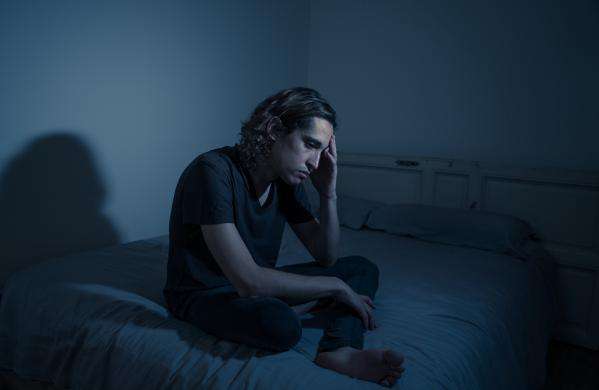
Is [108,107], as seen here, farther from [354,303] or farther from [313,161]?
[354,303]

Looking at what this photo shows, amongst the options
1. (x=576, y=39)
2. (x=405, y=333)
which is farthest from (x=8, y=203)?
(x=576, y=39)

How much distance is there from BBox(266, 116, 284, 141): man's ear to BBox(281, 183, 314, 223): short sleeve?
0.22 m

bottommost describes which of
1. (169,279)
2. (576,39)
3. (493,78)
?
(169,279)

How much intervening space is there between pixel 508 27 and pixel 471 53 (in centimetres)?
23

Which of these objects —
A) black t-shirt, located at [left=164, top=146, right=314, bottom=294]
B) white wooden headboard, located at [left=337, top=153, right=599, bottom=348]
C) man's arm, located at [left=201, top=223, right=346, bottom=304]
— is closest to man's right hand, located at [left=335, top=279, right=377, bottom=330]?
man's arm, located at [left=201, top=223, right=346, bottom=304]

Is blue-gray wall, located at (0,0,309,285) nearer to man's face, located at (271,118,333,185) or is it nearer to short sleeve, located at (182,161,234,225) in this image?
Result: short sleeve, located at (182,161,234,225)

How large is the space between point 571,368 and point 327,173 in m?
1.63

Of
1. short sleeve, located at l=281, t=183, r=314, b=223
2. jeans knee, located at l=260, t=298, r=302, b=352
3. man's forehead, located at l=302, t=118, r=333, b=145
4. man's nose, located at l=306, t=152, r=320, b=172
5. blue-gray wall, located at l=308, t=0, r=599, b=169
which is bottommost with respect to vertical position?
jeans knee, located at l=260, t=298, r=302, b=352

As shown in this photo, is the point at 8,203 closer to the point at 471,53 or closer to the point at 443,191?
the point at 443,191

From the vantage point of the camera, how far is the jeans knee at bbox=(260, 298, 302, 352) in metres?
0.97

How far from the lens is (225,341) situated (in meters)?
1.06

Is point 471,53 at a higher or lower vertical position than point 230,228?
higher

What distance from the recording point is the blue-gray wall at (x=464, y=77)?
2248 millimetres

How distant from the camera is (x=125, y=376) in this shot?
Answer: 104 centimetres
